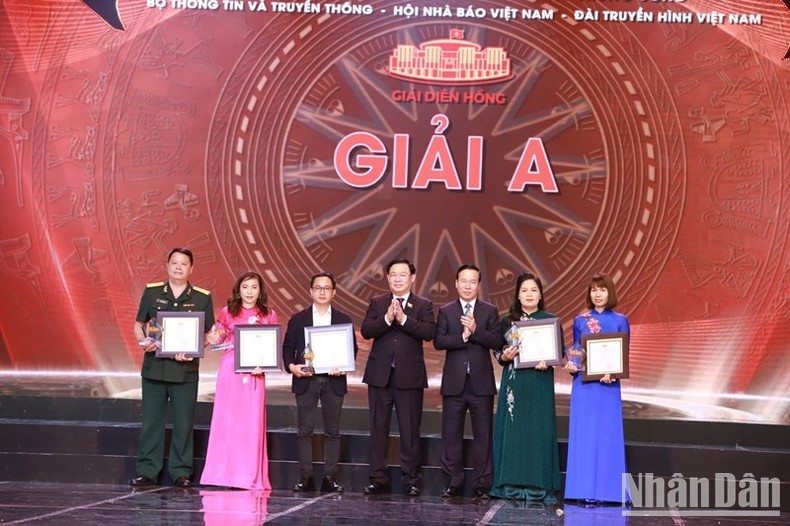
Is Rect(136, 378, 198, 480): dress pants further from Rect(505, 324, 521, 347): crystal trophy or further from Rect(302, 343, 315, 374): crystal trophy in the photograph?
Rect(505, 324, 521, 347): crystal trophy

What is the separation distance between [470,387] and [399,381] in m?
0.39

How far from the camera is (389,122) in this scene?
23.6 feet

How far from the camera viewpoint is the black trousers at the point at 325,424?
218 inches

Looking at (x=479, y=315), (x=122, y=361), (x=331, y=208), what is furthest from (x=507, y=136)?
(x=122, y=361)

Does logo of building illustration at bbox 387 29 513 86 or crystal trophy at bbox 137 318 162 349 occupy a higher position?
logo of building illustration at bbox 387 29 513 86

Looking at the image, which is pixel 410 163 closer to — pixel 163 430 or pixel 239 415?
pixel 239 415

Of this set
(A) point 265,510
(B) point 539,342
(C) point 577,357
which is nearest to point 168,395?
(A) point 265,510

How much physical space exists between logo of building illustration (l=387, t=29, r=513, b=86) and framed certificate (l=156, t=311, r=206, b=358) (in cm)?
253

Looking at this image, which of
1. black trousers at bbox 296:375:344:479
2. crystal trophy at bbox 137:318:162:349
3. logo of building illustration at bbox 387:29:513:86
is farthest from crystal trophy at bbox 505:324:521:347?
logo of building illustration at bbox 387:29:513:86

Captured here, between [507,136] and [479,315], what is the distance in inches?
80.0

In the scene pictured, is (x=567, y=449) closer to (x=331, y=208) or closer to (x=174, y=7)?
(x=331, y=208)
